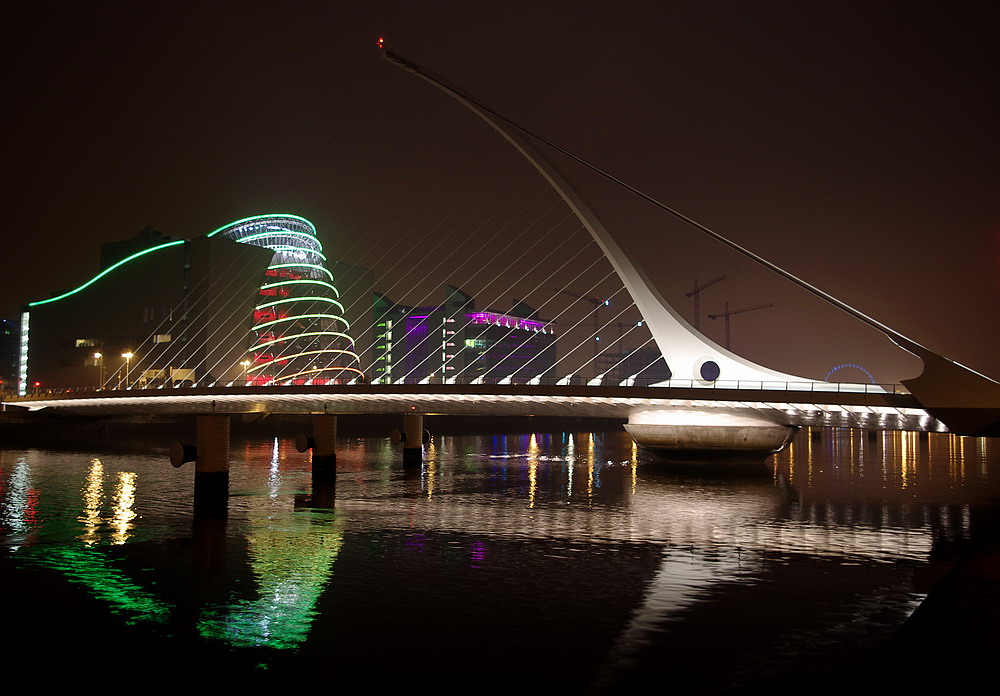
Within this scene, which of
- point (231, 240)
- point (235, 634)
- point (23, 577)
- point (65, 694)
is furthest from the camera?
point (231, 240)

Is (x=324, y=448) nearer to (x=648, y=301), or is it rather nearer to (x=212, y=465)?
(x=212, y=465)

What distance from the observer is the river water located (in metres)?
10.7

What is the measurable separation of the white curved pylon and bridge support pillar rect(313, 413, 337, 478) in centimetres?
1374

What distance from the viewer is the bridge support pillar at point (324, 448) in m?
34.0

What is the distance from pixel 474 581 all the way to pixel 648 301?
24083 millimetres

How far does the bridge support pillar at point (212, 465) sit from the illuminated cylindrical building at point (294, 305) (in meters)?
36.8

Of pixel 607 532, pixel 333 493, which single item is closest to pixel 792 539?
pixel 607 532

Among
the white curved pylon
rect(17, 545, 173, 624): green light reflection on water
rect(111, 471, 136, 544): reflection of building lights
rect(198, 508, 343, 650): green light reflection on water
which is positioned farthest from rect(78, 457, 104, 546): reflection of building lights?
the white curved pylon

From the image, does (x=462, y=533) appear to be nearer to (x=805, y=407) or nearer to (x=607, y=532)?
(x=607, y=532)

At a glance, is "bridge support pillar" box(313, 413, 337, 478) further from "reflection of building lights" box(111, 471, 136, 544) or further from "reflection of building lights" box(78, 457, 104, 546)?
"reflection of building lights" box(78, 457, 104, 546)

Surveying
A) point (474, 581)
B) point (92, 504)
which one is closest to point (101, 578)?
point (474, 581)

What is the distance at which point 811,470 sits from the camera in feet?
146

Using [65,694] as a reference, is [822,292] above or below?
above

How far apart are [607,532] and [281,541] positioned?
7.71 m
